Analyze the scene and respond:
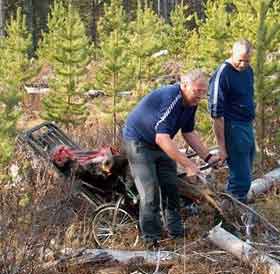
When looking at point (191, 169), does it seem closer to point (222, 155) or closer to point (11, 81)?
point (222, 155)

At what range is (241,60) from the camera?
573cm

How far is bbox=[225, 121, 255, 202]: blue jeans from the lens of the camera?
5984 mm

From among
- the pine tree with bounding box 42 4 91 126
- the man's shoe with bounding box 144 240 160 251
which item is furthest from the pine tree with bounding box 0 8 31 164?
the man's shoe with bounding box 144 240 160 251

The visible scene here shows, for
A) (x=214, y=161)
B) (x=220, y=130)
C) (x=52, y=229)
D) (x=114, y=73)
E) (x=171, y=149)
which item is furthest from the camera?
(x=114, y=73)

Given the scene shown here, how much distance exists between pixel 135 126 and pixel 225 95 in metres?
1.03

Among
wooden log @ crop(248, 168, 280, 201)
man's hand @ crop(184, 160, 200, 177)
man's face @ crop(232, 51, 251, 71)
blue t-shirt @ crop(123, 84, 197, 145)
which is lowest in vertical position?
wooden log @ crop(248, 168, 280, 201)

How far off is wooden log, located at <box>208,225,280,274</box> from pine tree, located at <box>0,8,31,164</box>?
3065mm

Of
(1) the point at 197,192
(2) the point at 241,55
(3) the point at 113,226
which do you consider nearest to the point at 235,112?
(2) the point at 241,55

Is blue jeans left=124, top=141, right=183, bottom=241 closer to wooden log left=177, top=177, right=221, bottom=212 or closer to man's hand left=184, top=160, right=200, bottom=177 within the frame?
wooden log left=177, top=177, right=221, bottom=212

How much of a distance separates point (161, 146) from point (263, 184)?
291cm

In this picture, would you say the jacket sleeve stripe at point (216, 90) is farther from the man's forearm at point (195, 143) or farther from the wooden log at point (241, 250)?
the wooden log at point (241, 250)

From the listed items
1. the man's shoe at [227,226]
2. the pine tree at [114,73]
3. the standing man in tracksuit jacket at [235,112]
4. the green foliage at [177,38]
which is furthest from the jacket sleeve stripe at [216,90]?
the green foliage at [177,38]

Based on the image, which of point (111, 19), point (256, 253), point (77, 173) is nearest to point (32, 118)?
point (111, 19)

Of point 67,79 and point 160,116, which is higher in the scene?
point 160,116
